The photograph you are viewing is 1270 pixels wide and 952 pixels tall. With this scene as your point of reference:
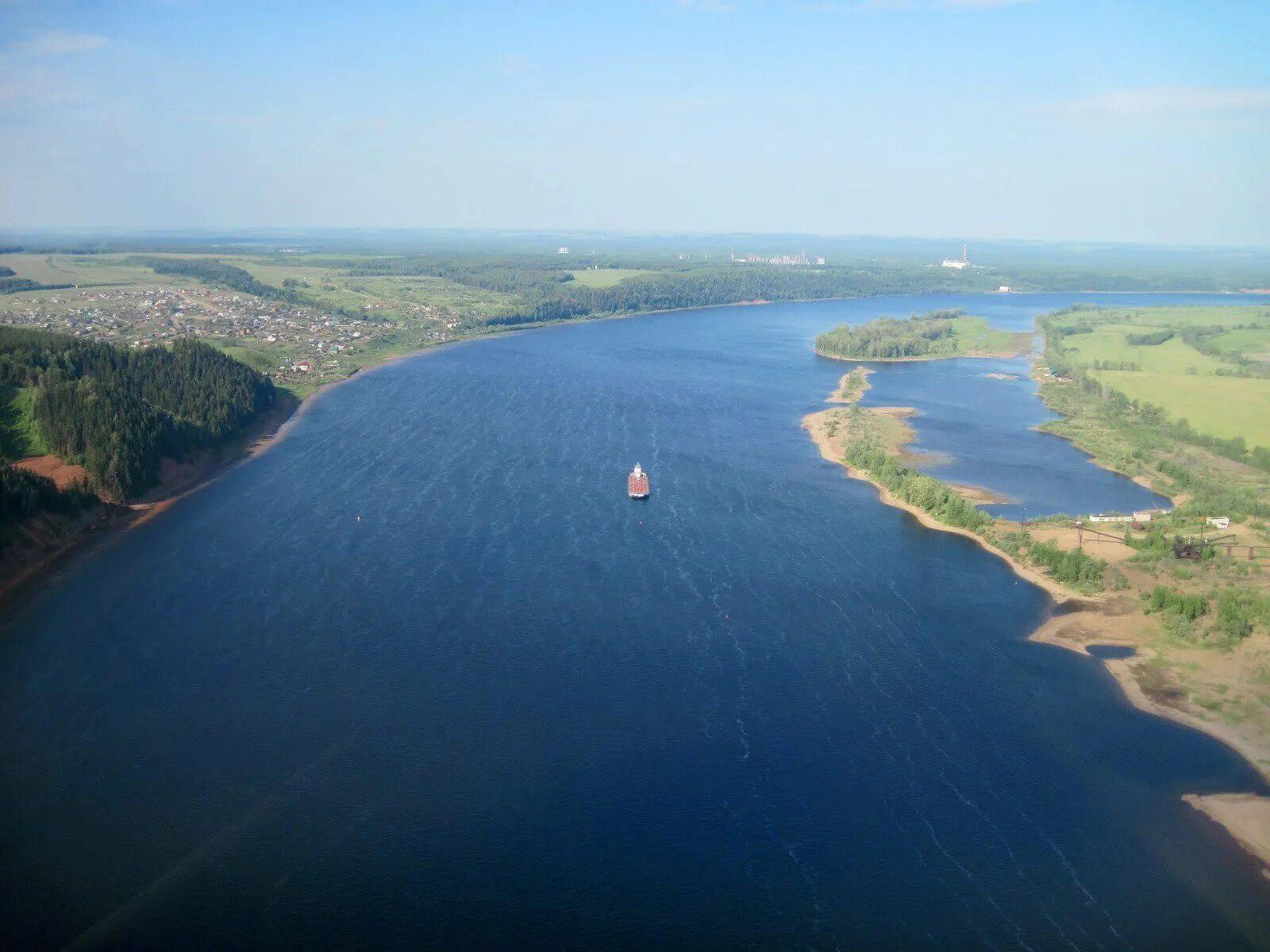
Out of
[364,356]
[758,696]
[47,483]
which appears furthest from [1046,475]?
[364,356]

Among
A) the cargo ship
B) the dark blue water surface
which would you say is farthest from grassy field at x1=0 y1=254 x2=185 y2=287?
the cargo ship

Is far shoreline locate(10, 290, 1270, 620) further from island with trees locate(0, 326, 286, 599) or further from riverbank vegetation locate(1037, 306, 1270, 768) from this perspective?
riverbank vegetation locate(1037, 306, 1270, 768)

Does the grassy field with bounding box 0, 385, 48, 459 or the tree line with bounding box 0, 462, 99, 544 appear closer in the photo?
the tree line with bounding box 0, 462, 99, 544

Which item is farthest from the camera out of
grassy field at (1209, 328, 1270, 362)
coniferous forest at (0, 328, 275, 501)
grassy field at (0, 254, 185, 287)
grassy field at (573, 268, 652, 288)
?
grassy field at (573, 268, 652, 288)

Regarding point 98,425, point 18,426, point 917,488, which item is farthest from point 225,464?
point 917,488

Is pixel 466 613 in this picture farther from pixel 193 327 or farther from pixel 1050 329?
pixel 1050 329
